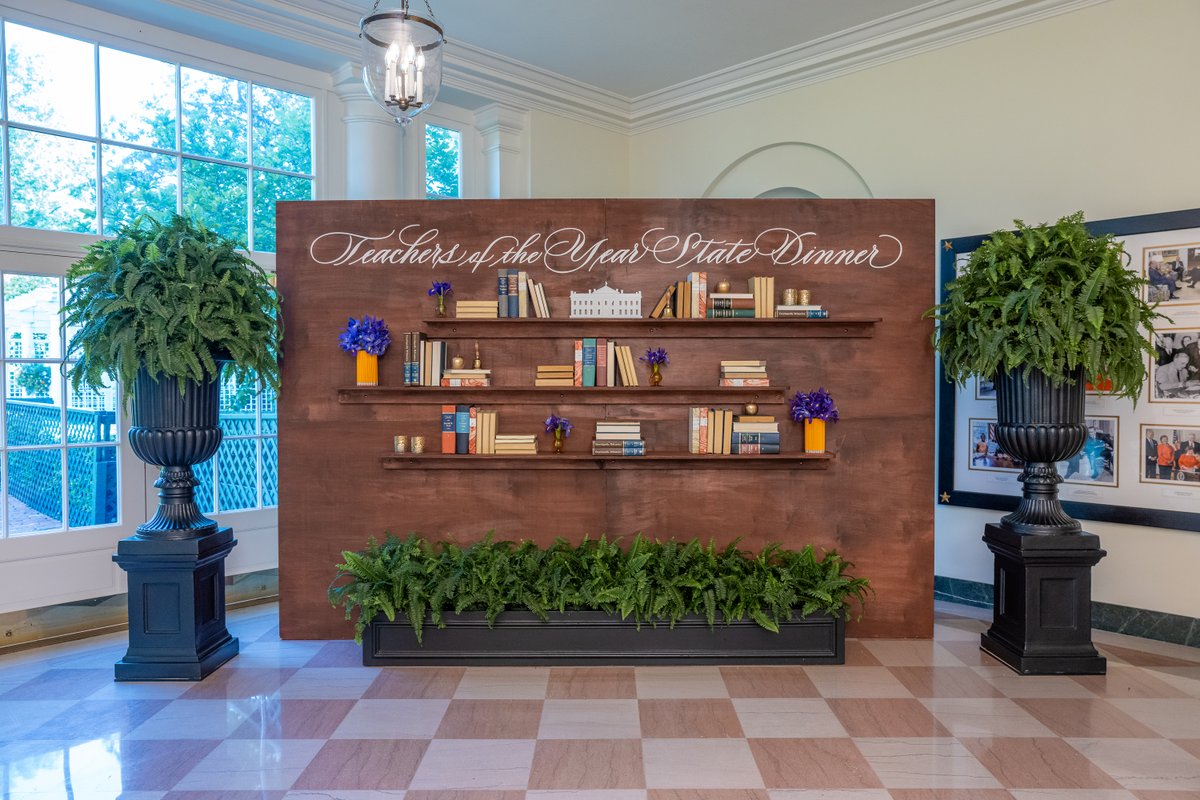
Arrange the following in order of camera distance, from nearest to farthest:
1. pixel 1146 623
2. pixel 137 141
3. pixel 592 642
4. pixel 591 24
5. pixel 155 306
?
1. pixel 155 306
2. pixel 592 642
3. pixel 1146 623
4. pixel 137 141
5. pixel 591 24

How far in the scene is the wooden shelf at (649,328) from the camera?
4414 millimetres

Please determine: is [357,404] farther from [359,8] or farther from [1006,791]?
[1006,791]

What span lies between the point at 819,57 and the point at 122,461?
567 cm

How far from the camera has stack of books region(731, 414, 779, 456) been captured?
14.4ft

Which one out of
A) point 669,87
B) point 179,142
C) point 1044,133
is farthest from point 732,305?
point 179,142

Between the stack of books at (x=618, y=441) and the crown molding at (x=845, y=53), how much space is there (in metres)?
3.48

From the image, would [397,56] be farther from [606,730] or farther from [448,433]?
[606,730]

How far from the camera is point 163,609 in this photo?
3943 millimetres

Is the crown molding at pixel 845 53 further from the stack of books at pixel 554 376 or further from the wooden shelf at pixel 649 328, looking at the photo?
the stack of books at pixel 554 376

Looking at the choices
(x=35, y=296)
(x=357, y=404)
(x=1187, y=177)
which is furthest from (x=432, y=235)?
(x=1187, y=177)

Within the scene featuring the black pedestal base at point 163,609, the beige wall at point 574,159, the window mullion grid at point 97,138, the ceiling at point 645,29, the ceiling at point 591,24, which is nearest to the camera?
the black pedestal base at point 163,609


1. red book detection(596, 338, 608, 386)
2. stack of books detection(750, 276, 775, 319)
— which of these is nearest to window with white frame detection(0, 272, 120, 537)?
red book detection(596, 338, 608, 386)

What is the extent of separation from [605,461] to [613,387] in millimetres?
435

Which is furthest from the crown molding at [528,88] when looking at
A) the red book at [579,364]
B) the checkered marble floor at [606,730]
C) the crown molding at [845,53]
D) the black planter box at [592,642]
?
the checkered marble floor at [606,730]
